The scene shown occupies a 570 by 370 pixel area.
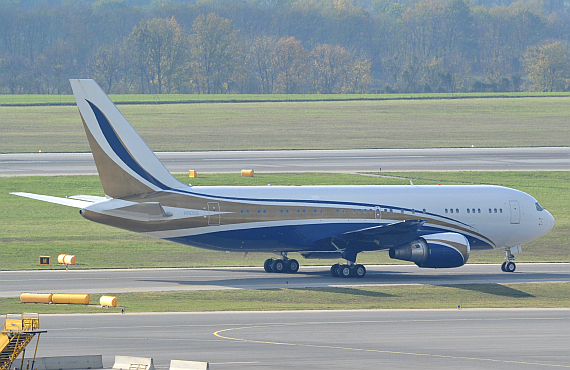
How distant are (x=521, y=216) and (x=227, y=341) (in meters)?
24.1

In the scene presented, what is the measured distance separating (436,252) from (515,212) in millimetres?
6818

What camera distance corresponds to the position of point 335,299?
3812cm

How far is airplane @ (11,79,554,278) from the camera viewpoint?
41.6m

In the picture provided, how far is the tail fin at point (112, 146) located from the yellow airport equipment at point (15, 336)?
17.4m

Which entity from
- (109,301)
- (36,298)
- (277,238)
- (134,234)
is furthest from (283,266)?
(134,234)

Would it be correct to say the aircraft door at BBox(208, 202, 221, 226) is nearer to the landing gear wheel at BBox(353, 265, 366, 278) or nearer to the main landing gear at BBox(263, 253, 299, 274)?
the main landing gear at BBox(263, 253, 299, 274)

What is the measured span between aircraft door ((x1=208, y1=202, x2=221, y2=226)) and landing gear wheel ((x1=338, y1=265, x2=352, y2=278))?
685cm

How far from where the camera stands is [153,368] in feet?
79.8

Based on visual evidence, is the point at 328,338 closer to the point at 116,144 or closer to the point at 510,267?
the point at 116,144

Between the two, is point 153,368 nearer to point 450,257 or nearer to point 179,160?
point 450,257

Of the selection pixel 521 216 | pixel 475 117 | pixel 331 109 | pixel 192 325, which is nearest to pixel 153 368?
pixel 192 325

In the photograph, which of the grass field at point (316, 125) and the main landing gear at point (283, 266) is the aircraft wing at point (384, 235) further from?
the grass field at point (316, 125)

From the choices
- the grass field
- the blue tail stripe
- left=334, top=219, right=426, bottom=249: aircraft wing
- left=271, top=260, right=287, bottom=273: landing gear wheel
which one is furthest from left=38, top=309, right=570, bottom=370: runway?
the grass field

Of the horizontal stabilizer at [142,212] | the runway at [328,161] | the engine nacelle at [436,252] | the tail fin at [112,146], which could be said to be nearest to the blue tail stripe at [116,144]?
the tail fin at [112,146]
